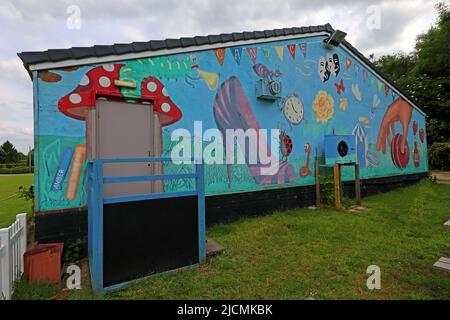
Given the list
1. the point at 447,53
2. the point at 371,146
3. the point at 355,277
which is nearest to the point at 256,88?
the point at 355,277

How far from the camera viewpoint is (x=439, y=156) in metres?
13.9

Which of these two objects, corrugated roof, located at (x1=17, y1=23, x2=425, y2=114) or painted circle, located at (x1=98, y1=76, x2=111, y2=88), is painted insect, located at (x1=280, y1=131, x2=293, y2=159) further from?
painted circle, located at (x1=98, y1=76, x2=111, y2=88)

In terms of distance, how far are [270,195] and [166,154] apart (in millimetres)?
2729

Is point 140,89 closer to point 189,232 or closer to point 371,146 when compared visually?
point 189,232

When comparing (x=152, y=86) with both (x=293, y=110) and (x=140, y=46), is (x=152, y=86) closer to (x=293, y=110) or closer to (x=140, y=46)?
(x=140, y=46)

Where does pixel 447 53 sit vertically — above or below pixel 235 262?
above

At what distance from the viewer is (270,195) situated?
225 inches

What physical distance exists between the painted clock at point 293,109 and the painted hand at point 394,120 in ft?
12.9

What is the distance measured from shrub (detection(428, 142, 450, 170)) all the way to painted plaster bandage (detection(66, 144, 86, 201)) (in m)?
17.4

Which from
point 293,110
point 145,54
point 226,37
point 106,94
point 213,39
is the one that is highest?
point 226,37

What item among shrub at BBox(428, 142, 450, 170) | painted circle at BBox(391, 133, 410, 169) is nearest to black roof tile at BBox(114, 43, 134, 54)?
painted circle at BBox(391, 133, 410, 169)

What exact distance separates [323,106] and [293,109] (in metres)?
1.24

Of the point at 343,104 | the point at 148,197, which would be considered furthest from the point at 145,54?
the point at 343,104

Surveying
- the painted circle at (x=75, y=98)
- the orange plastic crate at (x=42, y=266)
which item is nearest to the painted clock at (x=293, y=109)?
the painted circle at (x=75, y=98)
